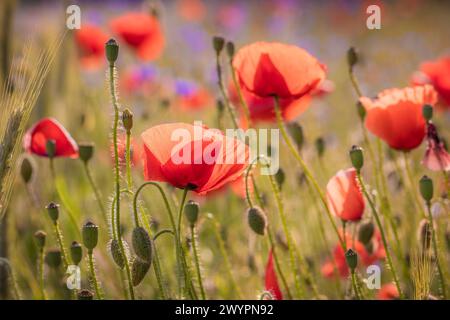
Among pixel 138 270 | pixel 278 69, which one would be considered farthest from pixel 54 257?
pixel 278 69

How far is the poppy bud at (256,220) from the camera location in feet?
3.94

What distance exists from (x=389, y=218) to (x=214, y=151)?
0.50 metres

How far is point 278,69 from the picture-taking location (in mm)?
1266

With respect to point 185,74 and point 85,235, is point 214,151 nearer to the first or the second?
point 85,235

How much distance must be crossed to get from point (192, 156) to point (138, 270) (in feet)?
0.51

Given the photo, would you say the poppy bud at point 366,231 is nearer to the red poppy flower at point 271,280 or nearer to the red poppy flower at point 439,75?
the red poppy flower at point 271,280

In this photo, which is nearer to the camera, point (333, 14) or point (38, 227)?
point (38, 227)

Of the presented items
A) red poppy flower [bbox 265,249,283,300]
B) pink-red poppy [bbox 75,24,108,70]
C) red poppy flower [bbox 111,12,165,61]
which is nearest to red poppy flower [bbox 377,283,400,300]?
red poppy flower [bbox 265,249,283,300]

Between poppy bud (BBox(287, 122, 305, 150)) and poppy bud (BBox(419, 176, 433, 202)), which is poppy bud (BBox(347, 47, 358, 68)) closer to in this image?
poppy bud (BBox(287, 122, 305, 150))

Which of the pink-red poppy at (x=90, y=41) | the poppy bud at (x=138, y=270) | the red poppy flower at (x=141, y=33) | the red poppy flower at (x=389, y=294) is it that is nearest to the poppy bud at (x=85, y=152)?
the poppy bud at (x=138, y=270)

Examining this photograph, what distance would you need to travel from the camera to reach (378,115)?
1.31 meters
